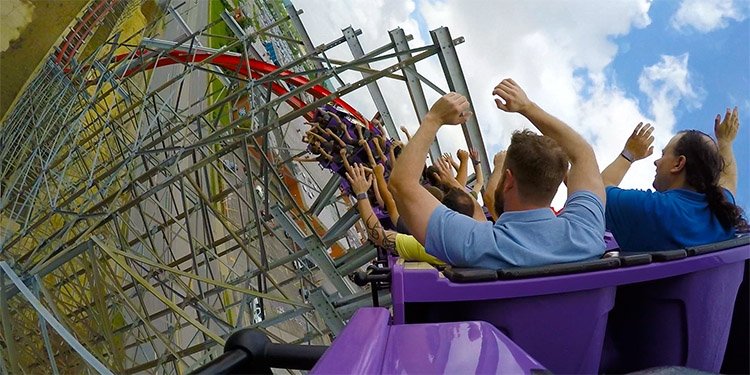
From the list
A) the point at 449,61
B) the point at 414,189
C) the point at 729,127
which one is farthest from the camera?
the point at 449,61

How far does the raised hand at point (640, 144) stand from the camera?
1461 millimetres

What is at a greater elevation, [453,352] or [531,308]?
[453,352]

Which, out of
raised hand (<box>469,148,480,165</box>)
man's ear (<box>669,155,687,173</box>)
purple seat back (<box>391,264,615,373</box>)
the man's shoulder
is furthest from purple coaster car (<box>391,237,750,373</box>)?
raised hand (<box>469,148,480,165</box>)

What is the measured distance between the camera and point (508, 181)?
1.03m

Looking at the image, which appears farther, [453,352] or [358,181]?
[358,181]

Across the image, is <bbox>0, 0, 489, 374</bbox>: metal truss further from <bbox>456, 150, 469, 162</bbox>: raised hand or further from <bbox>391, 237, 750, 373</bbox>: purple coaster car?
<bbox>391, 237, 750, 373</bbox>: purple coaster car

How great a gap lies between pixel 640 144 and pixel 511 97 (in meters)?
0.56

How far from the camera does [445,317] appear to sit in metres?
0.90

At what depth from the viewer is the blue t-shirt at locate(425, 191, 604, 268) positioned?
92cm

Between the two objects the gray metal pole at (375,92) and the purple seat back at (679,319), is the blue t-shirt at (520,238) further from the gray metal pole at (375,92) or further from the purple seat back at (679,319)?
the gray metal pole at (375,92)

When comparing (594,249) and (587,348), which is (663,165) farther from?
(587,348)

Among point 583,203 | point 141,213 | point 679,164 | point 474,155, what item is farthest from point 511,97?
point 141,213

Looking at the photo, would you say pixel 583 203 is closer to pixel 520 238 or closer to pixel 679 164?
pixel 520 238

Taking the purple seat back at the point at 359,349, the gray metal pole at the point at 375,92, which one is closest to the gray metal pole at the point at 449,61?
the gray metal pole at the point at 375,92
